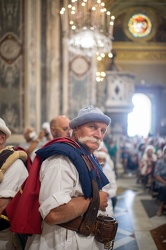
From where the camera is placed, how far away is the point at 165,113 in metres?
Result: 24.1

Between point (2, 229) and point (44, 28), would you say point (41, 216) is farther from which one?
point (44, 28)

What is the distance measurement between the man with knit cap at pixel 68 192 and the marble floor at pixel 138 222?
2.80m

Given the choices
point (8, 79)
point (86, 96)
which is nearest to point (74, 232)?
point (8, 79)

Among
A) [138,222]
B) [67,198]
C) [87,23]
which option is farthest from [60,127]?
[87,23]

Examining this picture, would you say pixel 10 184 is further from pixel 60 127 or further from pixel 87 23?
pixel 87 23

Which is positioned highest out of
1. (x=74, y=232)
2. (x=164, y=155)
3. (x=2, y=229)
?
(x=74, y=232)

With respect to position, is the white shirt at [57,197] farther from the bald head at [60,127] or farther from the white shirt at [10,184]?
the bald head at [60,127]

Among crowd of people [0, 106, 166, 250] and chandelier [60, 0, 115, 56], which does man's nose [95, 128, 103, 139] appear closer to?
crowd of people [0, 106, 166, 250]

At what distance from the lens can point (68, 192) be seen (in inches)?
83.4

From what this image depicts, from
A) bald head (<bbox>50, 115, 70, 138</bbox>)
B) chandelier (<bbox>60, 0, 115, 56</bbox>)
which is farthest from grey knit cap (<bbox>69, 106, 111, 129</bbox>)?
chandelier (<bbox>60, 0, 115, 56</bbox>)

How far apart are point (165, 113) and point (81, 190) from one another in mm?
22707

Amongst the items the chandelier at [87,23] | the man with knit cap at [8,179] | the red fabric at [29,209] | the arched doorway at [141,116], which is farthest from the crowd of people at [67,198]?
the arched doorway at [141,116]

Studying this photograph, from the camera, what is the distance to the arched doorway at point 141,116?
25.3 meters

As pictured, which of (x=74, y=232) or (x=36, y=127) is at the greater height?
(x=74, y=232)
